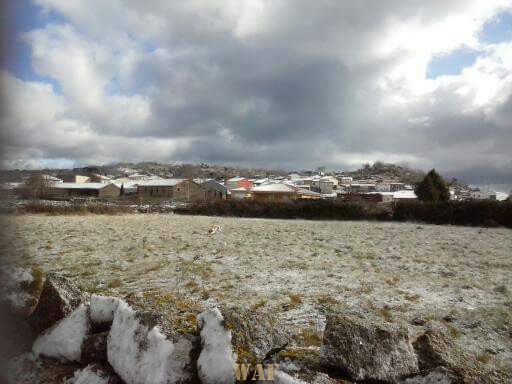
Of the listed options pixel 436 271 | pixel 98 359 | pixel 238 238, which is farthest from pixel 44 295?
pixel 238 238

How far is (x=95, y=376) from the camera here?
10.8 feet

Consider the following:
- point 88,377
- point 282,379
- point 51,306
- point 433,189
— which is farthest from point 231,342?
point 433,189

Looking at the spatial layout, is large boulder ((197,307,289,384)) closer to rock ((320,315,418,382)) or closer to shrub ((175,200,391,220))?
rock ((320,315,418,382))

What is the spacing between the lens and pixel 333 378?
9.91ft

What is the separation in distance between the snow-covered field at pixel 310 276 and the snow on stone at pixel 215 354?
167 cm

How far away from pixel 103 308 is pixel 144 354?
913mm

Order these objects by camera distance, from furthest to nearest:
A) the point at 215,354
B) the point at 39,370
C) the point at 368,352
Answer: the point at 39,370 < the point at 368,352 < the point at 215,354

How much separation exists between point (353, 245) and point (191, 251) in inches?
230

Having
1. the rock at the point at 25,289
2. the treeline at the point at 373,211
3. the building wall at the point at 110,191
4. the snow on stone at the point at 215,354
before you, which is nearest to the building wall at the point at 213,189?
the building wall at the point at 110,191

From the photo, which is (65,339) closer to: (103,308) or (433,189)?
(103,308)

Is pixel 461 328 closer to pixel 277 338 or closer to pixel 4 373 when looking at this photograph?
pixel 277 338

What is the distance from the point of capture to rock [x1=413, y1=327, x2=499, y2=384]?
2.93m

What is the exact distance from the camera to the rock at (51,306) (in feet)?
12.7

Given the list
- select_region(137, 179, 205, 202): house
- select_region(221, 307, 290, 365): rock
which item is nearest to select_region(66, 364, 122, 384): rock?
select_region(221, 307, 290, 365): rock
